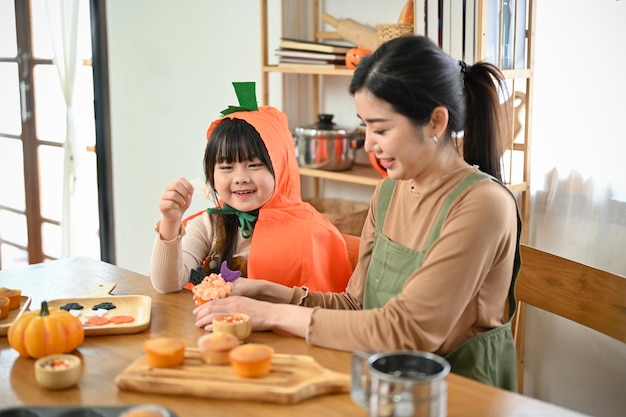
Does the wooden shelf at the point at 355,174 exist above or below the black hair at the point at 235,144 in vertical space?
below

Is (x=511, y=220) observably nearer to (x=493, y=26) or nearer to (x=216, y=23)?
(x=493, y=26)

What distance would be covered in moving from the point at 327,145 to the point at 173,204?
125 cm

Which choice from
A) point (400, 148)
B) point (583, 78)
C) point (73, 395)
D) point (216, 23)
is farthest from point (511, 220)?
point (216, 23)

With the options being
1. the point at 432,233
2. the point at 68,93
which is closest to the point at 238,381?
the point at 432,233

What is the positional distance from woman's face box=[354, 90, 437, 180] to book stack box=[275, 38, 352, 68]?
135 cm

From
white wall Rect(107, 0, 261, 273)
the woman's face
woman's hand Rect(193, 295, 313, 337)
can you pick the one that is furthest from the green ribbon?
white wall Rect(107, 0, 261, 273)

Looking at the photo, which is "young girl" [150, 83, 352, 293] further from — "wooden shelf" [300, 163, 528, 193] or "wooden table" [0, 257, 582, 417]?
"wooden shelf" [300, 163, 528, 193]

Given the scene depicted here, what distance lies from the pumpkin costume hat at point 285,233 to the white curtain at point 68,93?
2.35m

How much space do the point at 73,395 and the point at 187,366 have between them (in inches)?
7.7

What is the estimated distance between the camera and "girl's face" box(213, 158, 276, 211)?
204 centimetres

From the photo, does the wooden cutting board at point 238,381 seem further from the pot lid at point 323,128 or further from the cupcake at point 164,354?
the pot lid at point 323,128

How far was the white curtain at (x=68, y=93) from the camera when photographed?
4184mm

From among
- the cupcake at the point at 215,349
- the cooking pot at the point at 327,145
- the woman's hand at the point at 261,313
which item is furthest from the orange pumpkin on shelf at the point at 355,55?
the cupcake at the point at 215,349

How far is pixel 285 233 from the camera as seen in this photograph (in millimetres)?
2145
